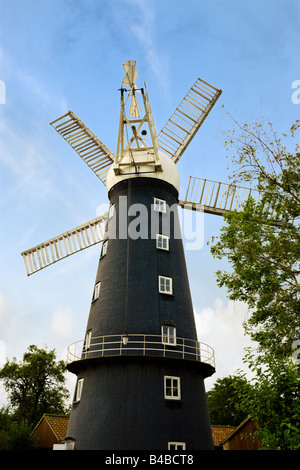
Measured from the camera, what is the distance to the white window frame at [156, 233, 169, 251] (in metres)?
19.9

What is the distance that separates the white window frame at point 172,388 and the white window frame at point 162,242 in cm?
633

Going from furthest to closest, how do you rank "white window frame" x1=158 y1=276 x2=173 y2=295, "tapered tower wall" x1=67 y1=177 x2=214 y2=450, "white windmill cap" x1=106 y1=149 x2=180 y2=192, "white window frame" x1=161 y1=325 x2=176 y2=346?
"white windmill cap" x1=106 y1=149 x2=180 y2=192
"white window frame" x1=158 y1=276 x2=173 y2=295
"white window frame" x1=161 y1=325 x2=176 y2=346
"tapered tower wall" x1=67 y1=177 x2=214 y2=450

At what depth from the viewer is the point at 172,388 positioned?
1636 cm

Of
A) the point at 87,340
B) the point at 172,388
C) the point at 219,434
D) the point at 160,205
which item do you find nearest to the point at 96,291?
the point at 87,340

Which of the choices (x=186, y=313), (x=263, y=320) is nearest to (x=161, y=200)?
(x=186, y=313)

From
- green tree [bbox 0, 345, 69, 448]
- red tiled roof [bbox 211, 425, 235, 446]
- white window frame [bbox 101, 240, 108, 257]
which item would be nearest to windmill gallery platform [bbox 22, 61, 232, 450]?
white window frame [bbox 101, 240, 108, 257]

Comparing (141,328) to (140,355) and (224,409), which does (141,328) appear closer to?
(140,355)

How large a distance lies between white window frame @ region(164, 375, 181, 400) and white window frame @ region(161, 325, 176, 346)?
150cm

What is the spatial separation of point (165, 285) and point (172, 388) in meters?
4.75

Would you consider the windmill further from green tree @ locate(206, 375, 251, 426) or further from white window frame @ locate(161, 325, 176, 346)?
green tree @ locate(206, 375, 251, 426)

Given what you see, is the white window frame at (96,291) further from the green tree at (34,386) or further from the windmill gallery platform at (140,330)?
the green tree at (34,386)

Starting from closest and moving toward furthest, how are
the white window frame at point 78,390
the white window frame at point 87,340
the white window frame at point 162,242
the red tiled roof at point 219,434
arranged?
the white window frame at point 78,390 < the white window frame at point 87,340 < the white window frame at point 162,242 < the red tiled roof at point 219,434

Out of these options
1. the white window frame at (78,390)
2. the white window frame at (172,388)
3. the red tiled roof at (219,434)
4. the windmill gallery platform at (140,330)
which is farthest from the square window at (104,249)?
the red tiled roof at (219,434)

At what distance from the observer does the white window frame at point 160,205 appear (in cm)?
2077
